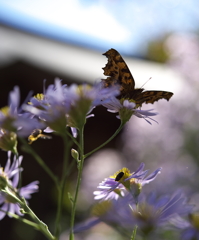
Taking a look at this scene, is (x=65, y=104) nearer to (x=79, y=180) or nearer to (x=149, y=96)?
(x=79, y=180)

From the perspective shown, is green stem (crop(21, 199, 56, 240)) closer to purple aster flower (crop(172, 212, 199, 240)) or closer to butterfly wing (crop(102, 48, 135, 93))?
purple aster flower (crop(172, 212, 199, 240))

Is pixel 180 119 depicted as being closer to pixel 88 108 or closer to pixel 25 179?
pixel 25 179

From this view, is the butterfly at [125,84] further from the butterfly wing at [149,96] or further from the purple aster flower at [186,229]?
the purple aster flower at [186,229]

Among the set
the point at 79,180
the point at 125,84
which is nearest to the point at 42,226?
the point at 79,180

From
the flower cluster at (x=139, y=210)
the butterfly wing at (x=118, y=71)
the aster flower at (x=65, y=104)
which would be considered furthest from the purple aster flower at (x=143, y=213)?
the butterfly wing at (x=118, y=71)

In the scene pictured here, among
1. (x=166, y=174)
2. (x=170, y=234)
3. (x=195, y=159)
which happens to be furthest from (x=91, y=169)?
(x=170, y=234)

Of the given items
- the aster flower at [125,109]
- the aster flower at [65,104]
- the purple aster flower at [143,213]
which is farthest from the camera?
the aster flower at [125,109]
